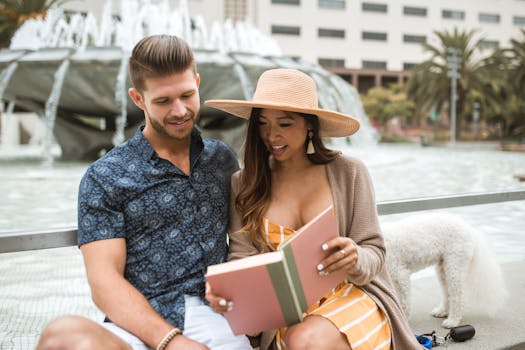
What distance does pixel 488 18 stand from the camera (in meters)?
53.9

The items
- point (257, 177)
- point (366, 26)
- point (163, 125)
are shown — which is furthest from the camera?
point (366, 26)

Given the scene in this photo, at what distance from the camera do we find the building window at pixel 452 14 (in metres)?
52.3

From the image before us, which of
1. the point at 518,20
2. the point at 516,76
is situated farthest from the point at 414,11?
the point at 516,76

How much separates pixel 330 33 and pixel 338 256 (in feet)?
163

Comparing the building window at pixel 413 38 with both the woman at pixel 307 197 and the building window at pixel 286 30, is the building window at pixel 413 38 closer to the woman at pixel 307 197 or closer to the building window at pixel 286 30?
the building window at pixel 286 30

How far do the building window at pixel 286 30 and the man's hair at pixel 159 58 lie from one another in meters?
46.8

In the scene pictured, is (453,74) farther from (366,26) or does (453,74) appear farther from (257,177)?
(257,177)

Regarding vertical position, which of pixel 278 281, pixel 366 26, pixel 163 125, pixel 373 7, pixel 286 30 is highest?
pixel 373 7

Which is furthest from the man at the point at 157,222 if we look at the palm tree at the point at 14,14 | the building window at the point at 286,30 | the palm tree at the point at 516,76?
the building window at the point at 286,30

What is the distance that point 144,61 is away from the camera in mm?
2033

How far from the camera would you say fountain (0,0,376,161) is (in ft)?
43.5

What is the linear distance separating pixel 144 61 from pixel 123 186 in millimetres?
502

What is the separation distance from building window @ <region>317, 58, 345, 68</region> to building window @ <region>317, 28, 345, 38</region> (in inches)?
86.7

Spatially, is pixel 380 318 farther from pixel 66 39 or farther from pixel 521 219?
pixel 66 39
